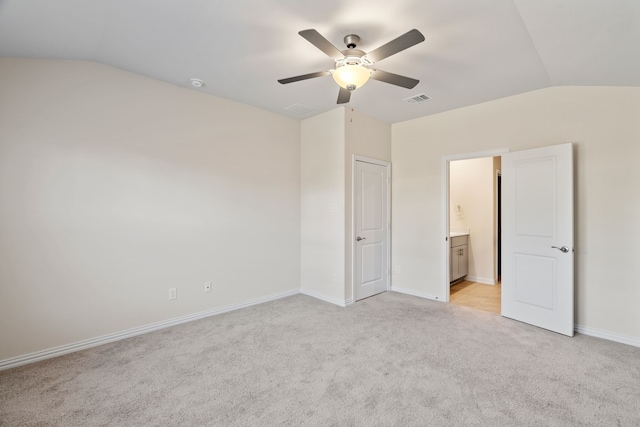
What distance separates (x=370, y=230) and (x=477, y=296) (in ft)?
6.34

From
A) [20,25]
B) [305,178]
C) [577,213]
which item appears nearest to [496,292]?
[577,213]

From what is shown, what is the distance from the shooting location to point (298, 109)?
4.01 meters

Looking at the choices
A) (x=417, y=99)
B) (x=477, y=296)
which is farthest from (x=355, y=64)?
(x=477, y=296)

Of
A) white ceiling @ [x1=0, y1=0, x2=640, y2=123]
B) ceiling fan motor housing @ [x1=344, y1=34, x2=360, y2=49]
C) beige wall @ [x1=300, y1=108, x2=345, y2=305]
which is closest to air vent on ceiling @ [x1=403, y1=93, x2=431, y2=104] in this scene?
white ceiling @ [x1=0, y1=0, x2=640, y2=123]

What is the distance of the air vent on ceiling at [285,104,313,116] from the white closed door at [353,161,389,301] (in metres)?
1.04

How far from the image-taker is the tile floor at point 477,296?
3.89 meters

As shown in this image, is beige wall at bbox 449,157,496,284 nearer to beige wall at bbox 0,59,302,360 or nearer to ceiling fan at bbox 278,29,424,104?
ceiling fan at bbox 278,29,424,104

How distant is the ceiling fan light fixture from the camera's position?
2145mm

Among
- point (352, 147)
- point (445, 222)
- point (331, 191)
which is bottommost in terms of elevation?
point (445, 222)

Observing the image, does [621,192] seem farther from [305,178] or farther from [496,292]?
[305,178]

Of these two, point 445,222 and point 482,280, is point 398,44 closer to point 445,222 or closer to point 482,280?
point 445,222

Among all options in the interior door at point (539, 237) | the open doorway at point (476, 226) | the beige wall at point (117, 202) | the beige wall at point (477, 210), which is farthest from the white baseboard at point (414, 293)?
the beige wall at point (117, 202)

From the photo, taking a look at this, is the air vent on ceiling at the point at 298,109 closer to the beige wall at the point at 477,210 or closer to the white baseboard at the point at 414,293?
the beige wall at the point at 477,210

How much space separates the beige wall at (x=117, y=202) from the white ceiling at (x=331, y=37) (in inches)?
13.8
